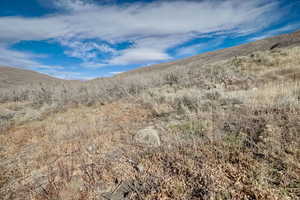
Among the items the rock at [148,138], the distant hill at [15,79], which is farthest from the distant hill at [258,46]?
the distant hill at [15,79]

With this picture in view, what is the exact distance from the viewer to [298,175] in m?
1.65

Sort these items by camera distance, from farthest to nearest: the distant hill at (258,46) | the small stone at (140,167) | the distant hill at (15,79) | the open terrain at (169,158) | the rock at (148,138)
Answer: the distant hill at (15,79) → the distant hill at (258,46) → the rock at (148,138) → the small stone at (140,167) → the open terrain at (169,158)

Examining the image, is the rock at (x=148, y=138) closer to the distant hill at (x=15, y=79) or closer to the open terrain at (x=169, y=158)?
the open terrain at (x=169, y=158)

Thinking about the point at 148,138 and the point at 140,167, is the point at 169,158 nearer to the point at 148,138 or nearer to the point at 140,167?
the point at 140,167

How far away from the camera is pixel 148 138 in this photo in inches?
123

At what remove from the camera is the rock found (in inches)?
115

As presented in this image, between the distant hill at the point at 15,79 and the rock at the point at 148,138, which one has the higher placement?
the distant hill at the point at 15,79

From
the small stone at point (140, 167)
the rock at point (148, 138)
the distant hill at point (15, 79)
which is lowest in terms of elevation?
the small stone at point (140, 167)

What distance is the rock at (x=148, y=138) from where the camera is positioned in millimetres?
2930

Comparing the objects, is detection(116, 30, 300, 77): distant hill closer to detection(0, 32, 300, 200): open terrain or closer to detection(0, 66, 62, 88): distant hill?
detection(0, 32, 300, 200): open terrain

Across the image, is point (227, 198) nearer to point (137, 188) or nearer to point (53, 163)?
point (137, 188)

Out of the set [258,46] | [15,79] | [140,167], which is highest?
[258,46]

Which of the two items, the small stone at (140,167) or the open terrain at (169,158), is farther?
the small stone at (140,167)

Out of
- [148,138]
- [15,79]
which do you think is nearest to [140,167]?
[148,138]
